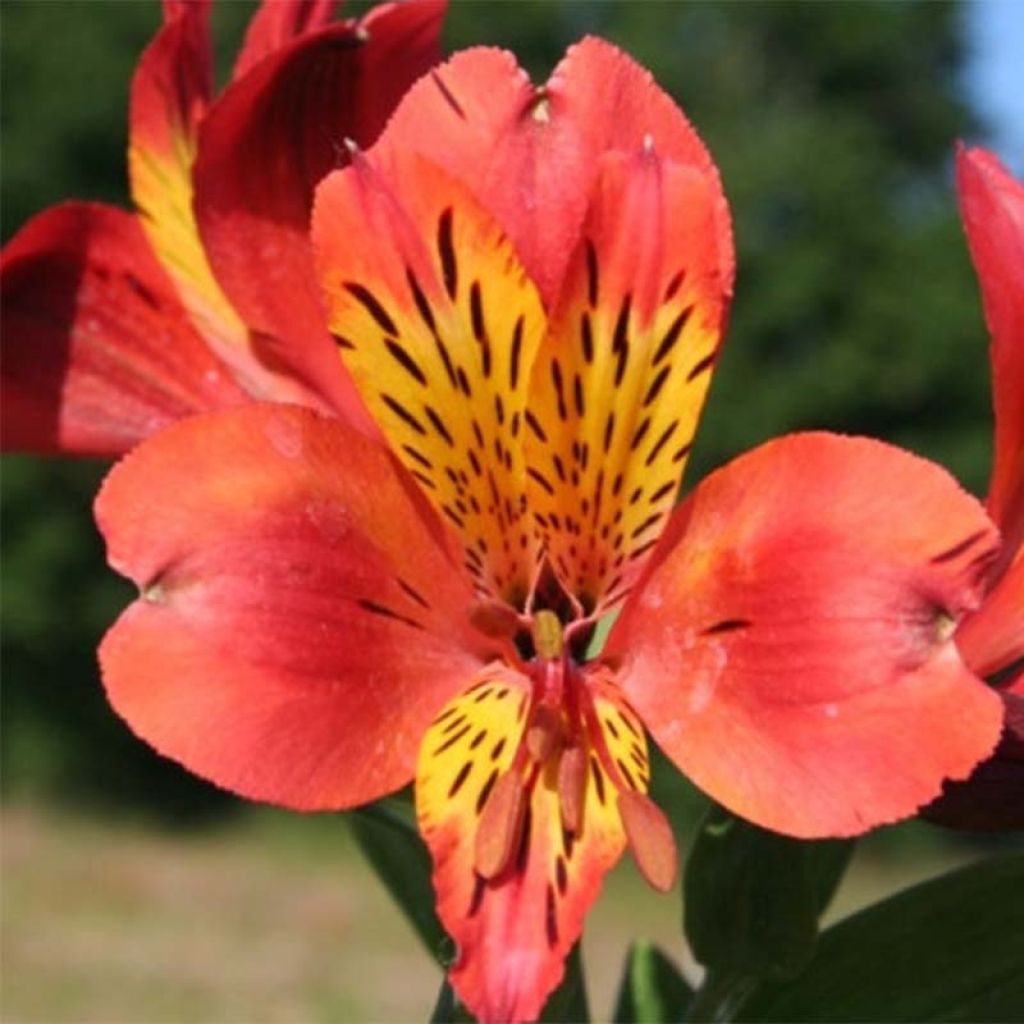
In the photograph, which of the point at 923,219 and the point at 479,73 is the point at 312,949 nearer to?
the point at 923,219

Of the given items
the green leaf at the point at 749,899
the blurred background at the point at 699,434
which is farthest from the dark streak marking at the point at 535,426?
the blurred background at the point at 699,434

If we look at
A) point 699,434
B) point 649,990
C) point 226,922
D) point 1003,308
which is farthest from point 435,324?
point 699,434

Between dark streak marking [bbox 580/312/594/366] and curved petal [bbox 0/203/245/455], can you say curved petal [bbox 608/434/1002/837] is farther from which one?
curved petal [bbox 0/203/245/455]

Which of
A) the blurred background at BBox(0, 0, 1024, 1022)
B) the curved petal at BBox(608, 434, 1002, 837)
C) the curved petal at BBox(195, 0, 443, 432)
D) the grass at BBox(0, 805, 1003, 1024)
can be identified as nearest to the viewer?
the curved petal at BBox(608, 434, 1002, 837)

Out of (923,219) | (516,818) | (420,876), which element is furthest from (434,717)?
(923,219)

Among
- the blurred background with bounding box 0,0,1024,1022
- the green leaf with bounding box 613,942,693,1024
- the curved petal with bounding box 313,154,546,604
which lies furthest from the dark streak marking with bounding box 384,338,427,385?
the blurred background with bounding box 0,0,1024,1022

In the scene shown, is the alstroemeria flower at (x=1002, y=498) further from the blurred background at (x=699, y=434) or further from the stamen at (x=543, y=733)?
the blurred background at (x=699, y=434)
